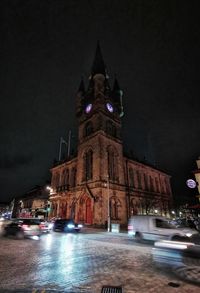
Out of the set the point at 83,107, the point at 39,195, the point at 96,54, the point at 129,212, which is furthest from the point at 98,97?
the point at 39,195

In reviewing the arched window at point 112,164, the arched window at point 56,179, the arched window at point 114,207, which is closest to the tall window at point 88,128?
the arched window at point 112,164

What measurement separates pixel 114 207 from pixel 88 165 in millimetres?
9434

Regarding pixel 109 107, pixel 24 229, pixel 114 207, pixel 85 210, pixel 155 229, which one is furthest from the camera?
pixel 109 107

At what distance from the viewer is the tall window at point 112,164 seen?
114 ft

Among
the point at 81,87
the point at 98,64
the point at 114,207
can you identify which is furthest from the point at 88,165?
the point at 98,64

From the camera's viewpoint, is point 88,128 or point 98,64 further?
point 98,64

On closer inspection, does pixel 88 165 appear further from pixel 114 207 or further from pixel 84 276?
pixel 84 276

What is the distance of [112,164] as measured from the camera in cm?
3584

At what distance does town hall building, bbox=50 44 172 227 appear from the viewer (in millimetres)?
31984

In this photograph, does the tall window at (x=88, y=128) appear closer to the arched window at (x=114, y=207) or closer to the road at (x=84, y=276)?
the arched window at (x=114, y=207)

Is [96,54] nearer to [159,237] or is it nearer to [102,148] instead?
[102,148]

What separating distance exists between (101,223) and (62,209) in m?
14.5

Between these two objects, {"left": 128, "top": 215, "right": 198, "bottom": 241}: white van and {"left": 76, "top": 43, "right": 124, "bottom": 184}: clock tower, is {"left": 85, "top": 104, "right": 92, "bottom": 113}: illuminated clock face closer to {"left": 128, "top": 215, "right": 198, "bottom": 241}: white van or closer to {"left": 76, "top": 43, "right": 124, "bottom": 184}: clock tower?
Result: {"left": 76, "top": 43, "right": 124, "bottom": 184}: clock tower

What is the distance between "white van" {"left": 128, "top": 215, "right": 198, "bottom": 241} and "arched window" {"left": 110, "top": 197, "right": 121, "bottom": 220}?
55.3ft
